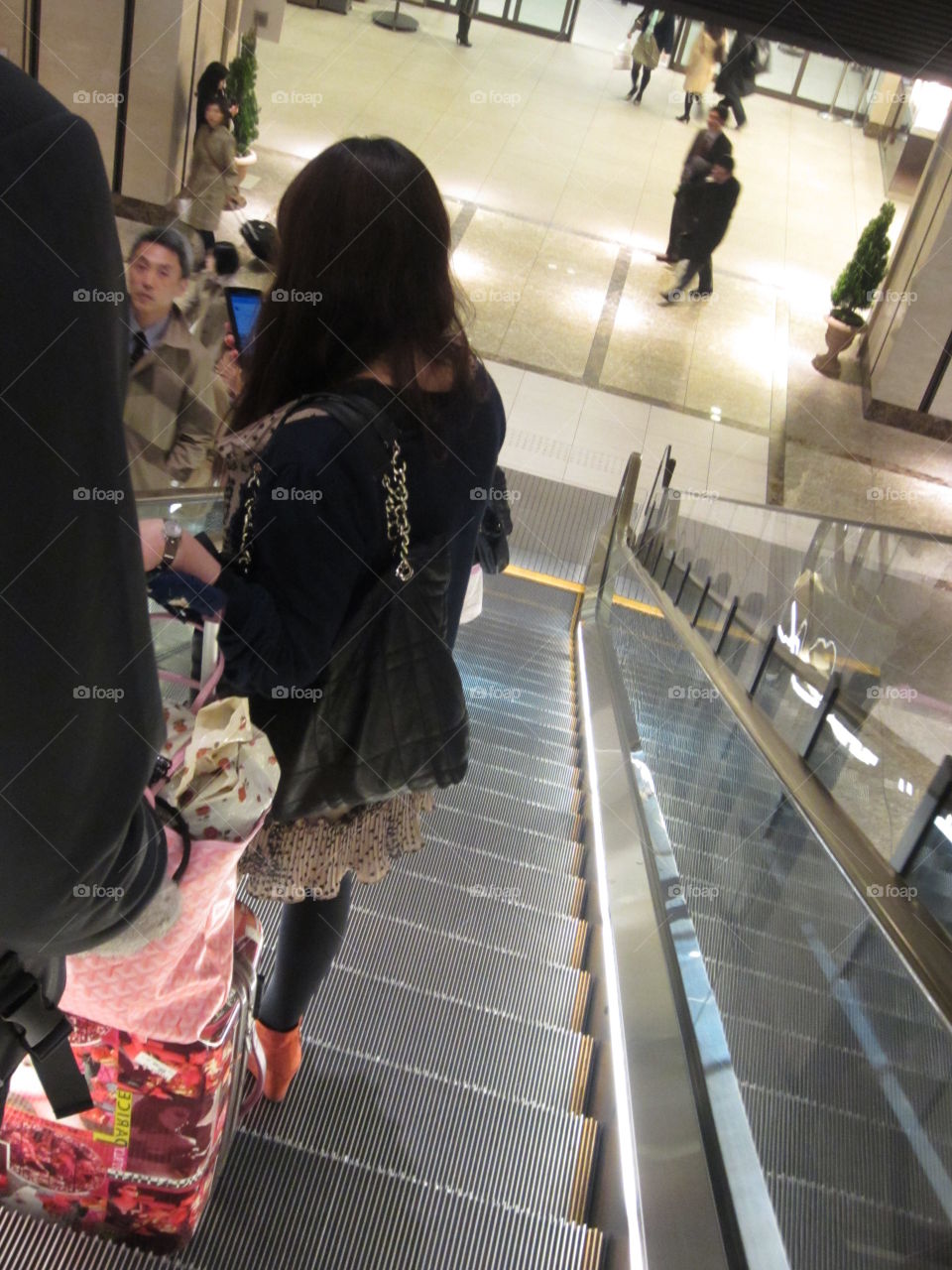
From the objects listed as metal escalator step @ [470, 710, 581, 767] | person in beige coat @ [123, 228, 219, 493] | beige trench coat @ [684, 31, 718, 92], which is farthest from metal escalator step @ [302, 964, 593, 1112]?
beige trench coat @ [684, 31, 718, 92]

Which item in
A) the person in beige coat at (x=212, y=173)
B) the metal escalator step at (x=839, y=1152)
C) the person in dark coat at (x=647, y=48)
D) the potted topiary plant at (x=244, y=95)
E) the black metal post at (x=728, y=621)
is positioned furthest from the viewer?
the person in dark coat at (x=647, y=48)

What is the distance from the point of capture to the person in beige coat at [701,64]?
16.3 metres

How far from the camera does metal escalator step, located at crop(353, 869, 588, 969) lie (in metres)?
2.88

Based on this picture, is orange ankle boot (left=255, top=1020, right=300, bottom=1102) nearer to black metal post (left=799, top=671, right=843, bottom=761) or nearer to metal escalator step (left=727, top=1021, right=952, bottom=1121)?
metal escalator step (left=727, top=1021, right=952, bottom=1121)

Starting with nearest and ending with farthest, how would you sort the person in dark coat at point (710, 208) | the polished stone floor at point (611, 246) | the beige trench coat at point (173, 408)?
the beige trench coat at point (173, 408) < the polished stone floor at point (611, 246) < the person in dark coat at point (710, 208)

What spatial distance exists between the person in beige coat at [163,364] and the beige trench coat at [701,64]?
14470 millimetres

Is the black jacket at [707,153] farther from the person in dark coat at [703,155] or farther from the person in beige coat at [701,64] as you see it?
the person in beige coat at [701,64]

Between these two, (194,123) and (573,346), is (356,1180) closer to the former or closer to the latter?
(573,346)

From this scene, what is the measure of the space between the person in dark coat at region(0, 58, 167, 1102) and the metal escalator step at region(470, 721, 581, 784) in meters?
3.38

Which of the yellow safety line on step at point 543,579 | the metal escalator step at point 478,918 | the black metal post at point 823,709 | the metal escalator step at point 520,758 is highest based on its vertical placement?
the black metal post at point 823,709

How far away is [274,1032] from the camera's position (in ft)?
6.68

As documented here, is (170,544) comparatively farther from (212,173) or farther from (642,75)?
(642,75)

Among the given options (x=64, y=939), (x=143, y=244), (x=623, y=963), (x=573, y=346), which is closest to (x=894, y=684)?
(x=623, y=963)

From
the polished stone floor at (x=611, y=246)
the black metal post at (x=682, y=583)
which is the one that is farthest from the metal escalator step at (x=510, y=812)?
the polished stone floor at (x=611, y=246)
